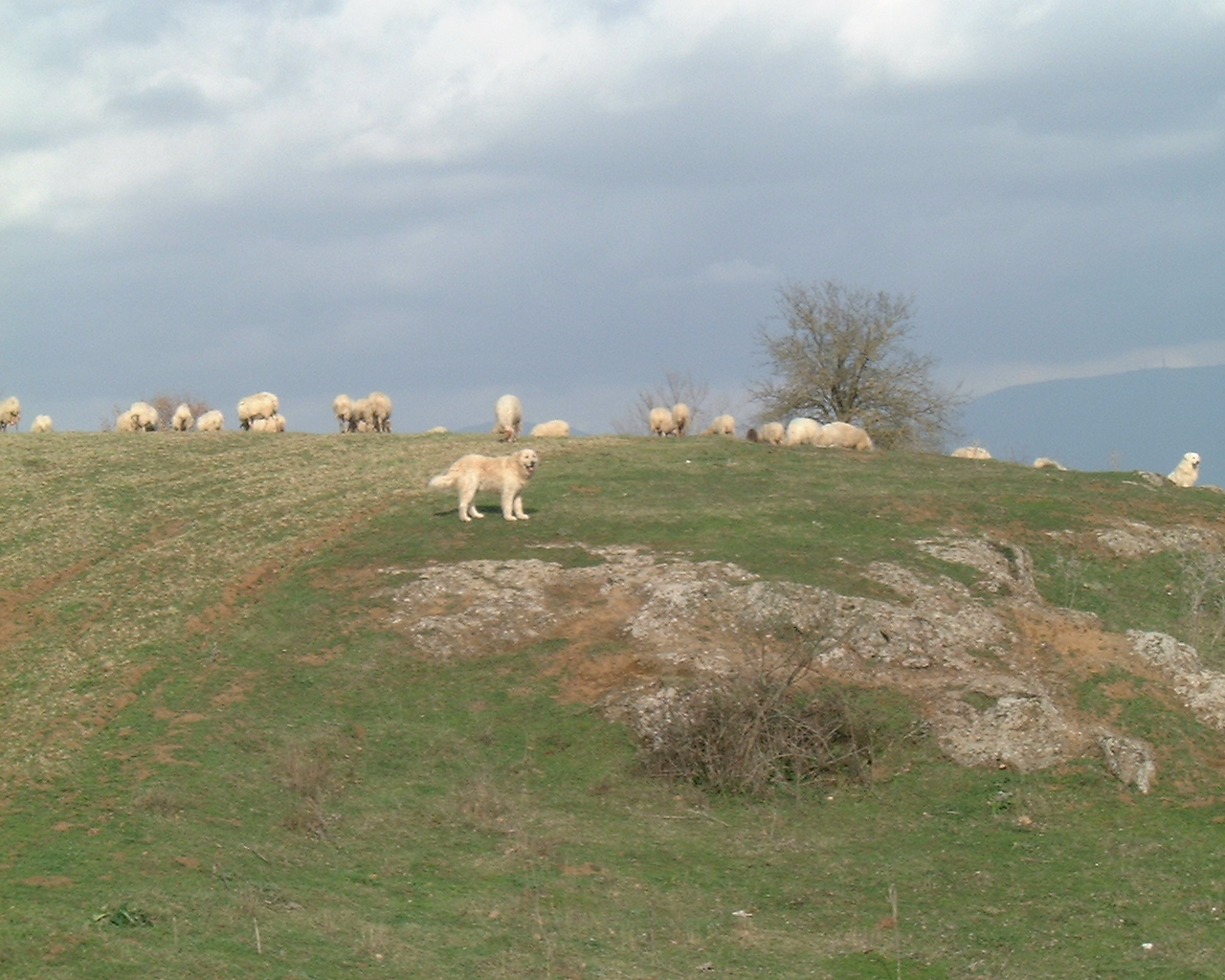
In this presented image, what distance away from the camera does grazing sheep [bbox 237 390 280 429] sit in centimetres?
4444

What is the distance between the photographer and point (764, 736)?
1666cm

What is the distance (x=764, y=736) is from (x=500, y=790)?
3.30 m

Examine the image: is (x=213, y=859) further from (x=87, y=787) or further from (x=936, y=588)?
(x=936, y=588)

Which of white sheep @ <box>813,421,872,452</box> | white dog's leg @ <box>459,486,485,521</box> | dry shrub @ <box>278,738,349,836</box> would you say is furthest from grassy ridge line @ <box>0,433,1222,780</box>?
white sheep @ <box>813,421,872,452</box>

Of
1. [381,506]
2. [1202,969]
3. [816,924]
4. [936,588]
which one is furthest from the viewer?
[381,506]

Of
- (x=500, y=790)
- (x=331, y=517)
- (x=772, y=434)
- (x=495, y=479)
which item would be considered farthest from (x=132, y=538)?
(x=772, y=434)

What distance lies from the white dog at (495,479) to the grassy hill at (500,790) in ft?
1.72

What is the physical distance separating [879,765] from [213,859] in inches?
320

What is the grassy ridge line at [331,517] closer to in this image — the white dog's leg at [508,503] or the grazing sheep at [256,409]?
the white dog's leg at [508,503]

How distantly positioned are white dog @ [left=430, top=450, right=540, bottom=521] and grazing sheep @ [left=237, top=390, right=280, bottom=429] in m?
21.0

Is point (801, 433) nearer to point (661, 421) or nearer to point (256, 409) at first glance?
point (661, 421)

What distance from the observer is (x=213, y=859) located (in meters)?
13.4

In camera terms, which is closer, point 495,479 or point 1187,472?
point 495,479

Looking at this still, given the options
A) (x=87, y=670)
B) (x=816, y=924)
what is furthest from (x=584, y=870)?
(x=87, y=670)
